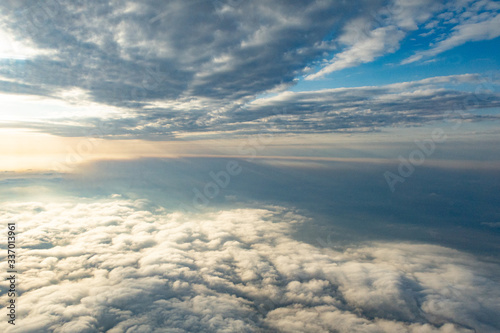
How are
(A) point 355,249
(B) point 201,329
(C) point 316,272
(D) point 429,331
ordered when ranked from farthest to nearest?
(A) point 355,249 → (C) point 316,272 → (D) point 429,331 → (B) point 201,329

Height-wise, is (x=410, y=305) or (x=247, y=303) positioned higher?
(x=410, y=305)

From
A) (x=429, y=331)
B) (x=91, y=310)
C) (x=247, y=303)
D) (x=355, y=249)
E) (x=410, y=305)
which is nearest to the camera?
(x=91, y=310)

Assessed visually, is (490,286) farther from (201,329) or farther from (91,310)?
(91,310)

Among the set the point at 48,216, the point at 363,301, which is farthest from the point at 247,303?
the point at 48,216

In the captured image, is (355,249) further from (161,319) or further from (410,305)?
(161,319)

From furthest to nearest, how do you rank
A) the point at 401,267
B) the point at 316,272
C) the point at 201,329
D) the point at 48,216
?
1. the point at 48,216
2. the point at 401,267
3. the point at 316,272
4. the point at 201,329

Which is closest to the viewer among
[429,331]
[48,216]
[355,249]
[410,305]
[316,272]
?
[429,331]

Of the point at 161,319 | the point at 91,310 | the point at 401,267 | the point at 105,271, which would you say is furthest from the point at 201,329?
the point at 401,267

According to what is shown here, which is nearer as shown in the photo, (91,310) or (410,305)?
(91,310)

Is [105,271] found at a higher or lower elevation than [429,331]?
higher
